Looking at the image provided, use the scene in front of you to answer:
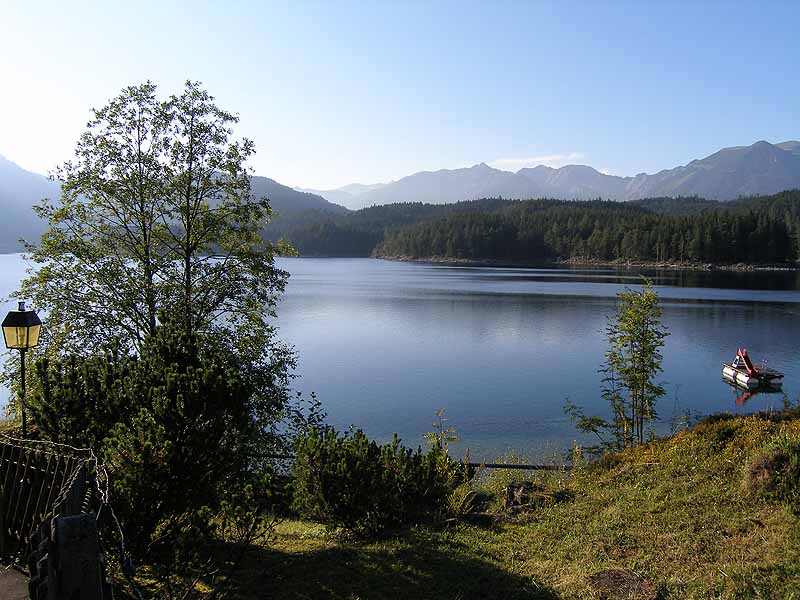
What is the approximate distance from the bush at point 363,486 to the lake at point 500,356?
1084cm

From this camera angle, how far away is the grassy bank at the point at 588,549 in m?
6.46

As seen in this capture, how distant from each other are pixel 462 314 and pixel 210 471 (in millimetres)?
50079

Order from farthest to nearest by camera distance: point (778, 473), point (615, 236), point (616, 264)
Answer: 1. point (615, 236)
2. point (616, 264)
3. point (778, 473)

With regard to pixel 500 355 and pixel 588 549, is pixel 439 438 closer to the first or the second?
pixel 588 549

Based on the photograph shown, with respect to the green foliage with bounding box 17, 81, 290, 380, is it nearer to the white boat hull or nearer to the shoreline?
the white boat hull

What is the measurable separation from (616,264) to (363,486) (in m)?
153

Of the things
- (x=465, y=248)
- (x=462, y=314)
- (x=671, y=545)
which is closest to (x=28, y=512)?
(x=671, y=545)

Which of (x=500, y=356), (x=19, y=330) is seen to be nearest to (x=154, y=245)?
(x=19, y=330)

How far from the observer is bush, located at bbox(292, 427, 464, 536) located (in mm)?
8312

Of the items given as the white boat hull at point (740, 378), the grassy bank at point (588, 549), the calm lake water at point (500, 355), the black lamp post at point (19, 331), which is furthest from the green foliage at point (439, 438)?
the white boat hull at point (740, 378)

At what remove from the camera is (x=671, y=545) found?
7.40m

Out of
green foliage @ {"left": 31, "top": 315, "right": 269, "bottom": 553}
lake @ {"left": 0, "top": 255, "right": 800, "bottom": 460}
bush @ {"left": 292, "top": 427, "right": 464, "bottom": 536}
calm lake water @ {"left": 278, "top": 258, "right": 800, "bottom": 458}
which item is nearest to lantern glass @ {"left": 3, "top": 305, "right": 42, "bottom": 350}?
green foliage @ {"left": 31, "top": 315, "right": 269, "bottom": 553}

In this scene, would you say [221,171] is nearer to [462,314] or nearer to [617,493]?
[617,493]

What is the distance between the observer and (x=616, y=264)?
14975 cm
